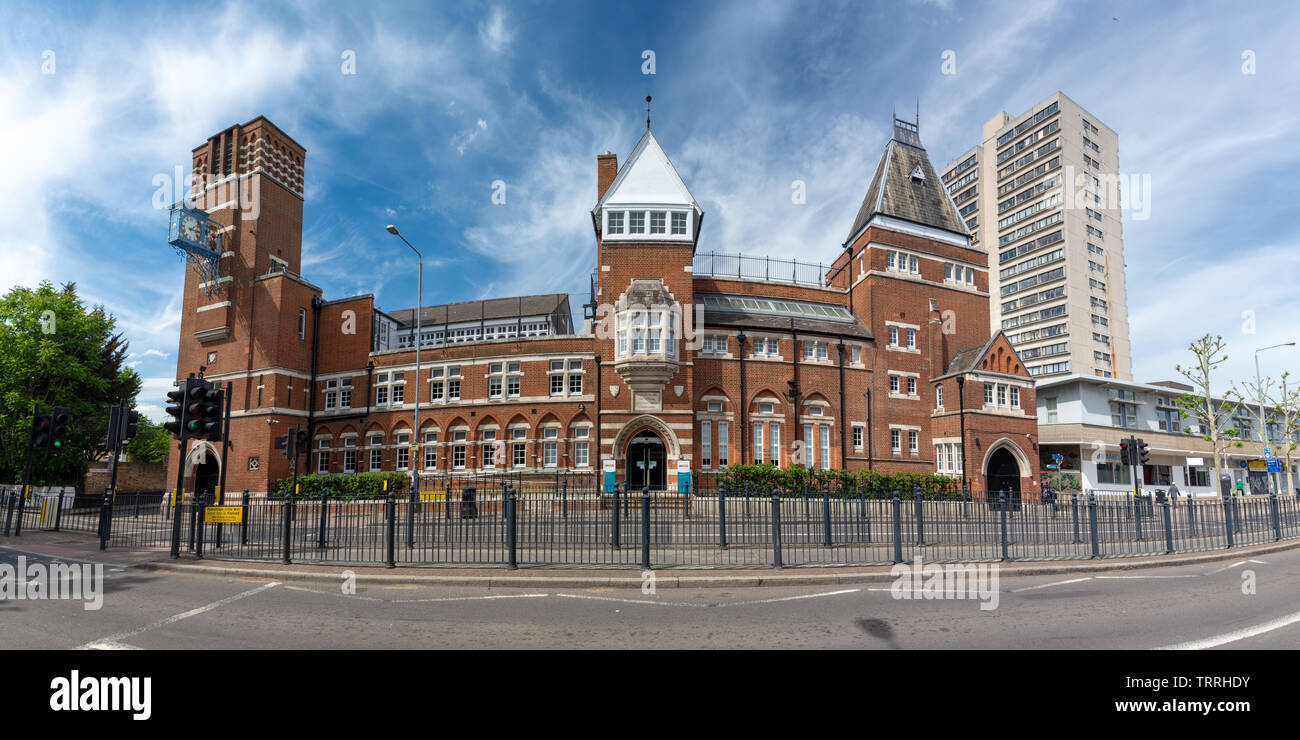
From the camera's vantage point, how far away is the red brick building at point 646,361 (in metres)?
31.0

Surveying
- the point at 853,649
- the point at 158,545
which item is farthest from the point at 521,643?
the point at 158,545

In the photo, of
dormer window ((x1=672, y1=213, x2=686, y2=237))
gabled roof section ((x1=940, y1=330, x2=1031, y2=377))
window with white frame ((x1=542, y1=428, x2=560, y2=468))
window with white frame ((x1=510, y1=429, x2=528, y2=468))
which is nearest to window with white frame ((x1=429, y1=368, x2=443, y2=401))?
window with white frame ((x1=510, y1=429, x2=528, y2=468))

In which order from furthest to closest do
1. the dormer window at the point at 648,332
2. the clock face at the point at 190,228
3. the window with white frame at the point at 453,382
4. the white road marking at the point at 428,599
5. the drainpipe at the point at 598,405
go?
the clock face at the point at 190,228, the window with white frame at the point at 453,382, the drainpipe at the point at 598,405, the dormer window at the point at 648,332, the white road marking at the point at 428,599

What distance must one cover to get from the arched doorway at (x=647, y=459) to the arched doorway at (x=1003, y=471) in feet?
63.2

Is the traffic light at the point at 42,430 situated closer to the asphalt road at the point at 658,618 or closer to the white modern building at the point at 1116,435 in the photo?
the asphalt road at the point at 658,618

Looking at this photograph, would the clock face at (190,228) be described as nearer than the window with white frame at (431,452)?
No

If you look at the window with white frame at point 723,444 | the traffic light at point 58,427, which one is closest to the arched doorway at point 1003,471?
the window with white frame at point 723,444

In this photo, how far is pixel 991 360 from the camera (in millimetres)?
35312

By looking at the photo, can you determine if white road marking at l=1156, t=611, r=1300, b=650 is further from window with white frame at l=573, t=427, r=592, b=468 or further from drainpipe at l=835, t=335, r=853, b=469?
window with white frame at l=573, t=427, r=592, b=468

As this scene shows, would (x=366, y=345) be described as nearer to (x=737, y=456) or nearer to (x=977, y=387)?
(x=737, y=456)

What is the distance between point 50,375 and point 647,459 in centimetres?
3716

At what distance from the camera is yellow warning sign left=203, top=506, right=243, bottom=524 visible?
13.1 m

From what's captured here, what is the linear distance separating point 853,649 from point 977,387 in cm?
3313

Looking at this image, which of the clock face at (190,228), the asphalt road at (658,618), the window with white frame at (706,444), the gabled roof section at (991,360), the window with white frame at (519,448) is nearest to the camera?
the asphalt road at (658,618)
